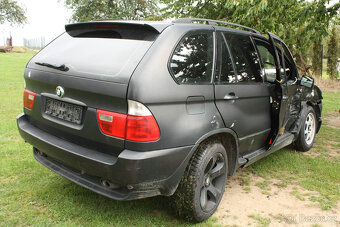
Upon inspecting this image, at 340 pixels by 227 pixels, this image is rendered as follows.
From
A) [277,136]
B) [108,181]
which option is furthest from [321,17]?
[108,181]

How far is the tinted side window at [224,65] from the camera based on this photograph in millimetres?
2945

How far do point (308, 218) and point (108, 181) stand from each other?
78.8 inches

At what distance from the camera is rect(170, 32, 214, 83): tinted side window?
255cm

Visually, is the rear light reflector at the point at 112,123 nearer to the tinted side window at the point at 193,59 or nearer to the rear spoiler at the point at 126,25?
the tinted side window at the point at 193,59

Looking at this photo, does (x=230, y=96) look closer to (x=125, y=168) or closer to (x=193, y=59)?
(x=193, y=59)

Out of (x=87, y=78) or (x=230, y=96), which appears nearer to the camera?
(x=87, y=78)

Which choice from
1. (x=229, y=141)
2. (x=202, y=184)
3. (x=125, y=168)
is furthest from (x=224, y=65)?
(x=125, y=168)

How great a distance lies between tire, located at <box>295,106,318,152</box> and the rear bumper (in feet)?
9.80

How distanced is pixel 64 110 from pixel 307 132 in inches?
158

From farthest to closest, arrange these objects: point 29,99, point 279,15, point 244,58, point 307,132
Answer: point 279,15 < point 307,132 < point 244,58 < point 29,99

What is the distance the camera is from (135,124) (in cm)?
226

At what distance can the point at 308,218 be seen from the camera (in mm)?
3023

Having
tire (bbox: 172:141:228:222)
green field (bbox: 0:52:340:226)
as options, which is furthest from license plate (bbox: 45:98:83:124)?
tire (bbox: 172:141:228:222)

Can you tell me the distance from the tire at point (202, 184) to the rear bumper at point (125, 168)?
16 cm
